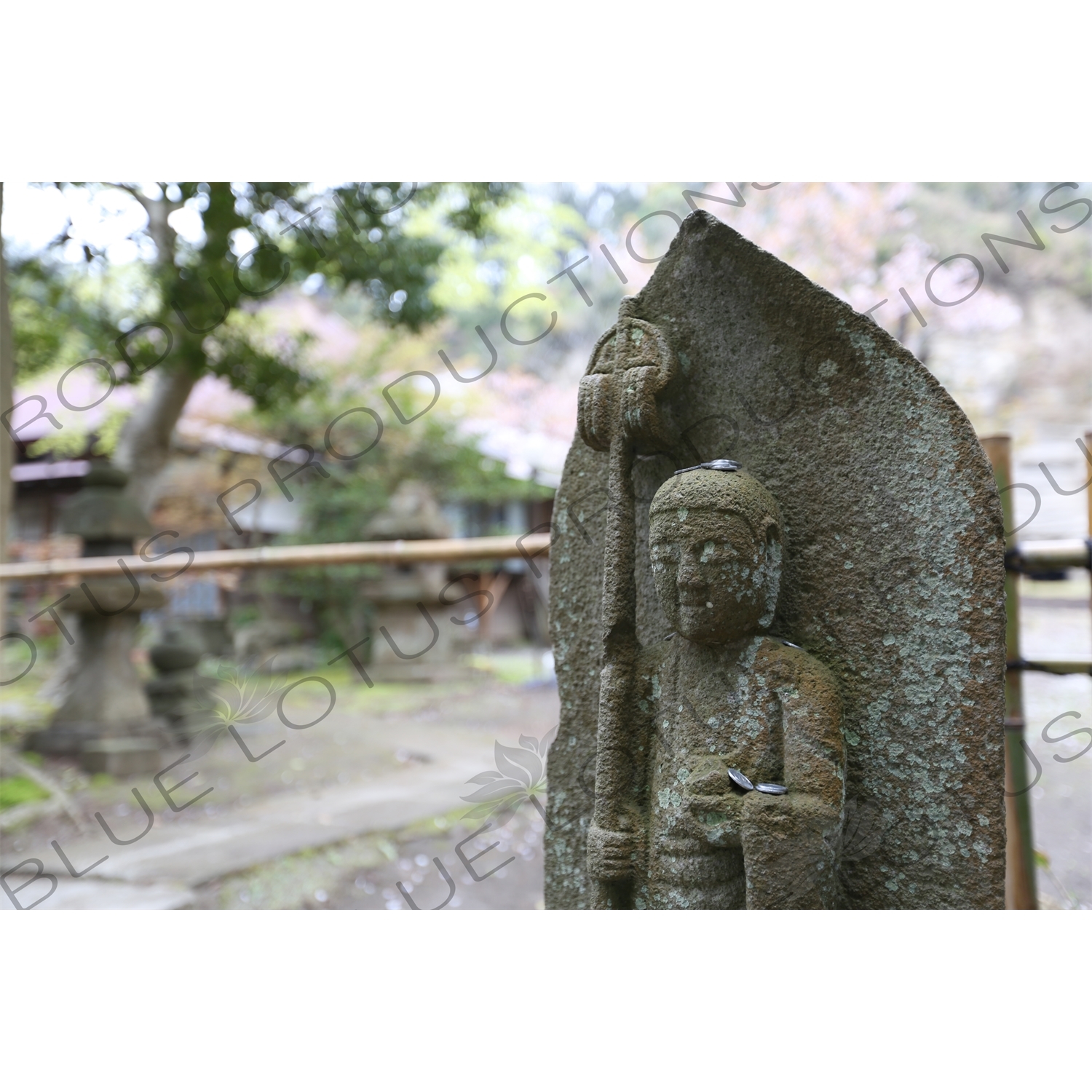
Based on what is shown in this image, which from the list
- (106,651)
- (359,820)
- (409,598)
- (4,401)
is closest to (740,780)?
(359,820)

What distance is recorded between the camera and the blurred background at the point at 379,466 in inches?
160

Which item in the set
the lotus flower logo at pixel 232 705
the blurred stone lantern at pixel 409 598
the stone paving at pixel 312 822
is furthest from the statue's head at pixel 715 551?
the blurred stone lantern at pixel 409 598

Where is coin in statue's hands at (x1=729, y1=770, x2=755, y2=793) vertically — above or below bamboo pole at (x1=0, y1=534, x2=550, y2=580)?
below

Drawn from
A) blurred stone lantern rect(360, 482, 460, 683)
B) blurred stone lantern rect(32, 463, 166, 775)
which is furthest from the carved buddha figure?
blurred stone lantern rect(360, 482, 460, 683)

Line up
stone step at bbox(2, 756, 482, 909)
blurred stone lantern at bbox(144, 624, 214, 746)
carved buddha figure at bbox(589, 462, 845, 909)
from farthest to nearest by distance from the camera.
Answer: blurred stone lantern at bbox(144, 624, 214, 746)
stone step at bbox(2, 756, 482, 909)
carved buddha figure at bbox(589, 462, 845, 909)

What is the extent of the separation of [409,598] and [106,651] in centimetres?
345

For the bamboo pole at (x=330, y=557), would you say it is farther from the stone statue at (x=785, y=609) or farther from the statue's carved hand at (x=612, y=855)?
A: the statue's carved hand at (x=612, y=855)

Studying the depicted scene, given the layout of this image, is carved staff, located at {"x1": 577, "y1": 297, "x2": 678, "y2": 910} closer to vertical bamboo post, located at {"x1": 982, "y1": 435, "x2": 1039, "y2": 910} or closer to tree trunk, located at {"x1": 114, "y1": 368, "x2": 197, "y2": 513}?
vertical bamboo post, located at {"x1": 982, "y1": 435, "x2": 1039, "y2": 910}

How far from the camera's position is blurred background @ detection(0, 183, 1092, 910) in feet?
13.3

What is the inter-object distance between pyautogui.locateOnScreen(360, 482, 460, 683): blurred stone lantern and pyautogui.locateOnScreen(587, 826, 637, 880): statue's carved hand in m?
6.64

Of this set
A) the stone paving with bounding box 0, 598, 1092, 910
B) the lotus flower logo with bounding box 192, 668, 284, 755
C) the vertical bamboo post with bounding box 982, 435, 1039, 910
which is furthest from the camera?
the lotus flower logo with bounding box 192, 668, 284, 755

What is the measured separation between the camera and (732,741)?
1520 millimetres

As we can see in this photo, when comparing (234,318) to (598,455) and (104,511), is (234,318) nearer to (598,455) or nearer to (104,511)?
(104,511)

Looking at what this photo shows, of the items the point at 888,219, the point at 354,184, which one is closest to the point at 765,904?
the point at 354,184
